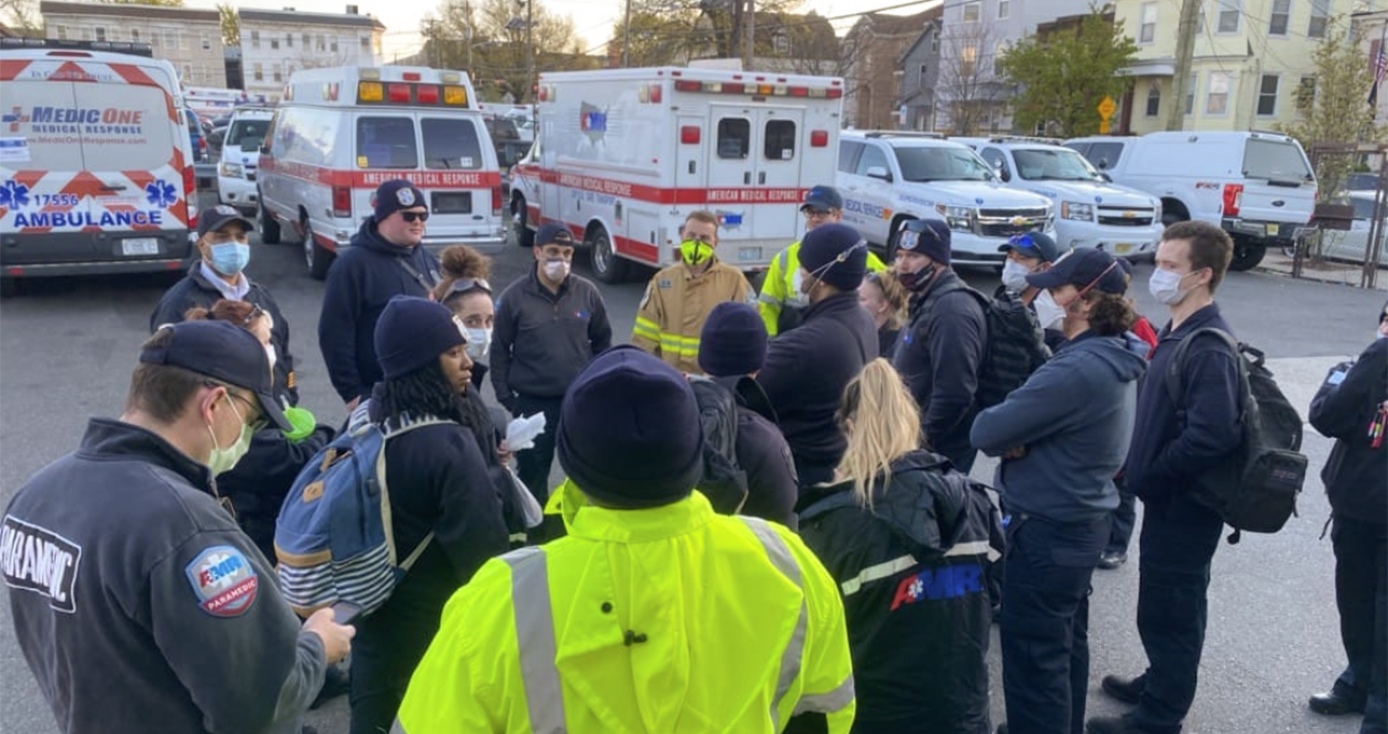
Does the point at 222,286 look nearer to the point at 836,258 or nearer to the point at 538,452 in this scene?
the point at 538,452

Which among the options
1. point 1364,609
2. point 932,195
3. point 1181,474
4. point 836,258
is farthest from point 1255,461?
point 932,195

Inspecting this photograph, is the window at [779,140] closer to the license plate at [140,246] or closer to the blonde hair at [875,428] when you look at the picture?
the license plate at [140,246]

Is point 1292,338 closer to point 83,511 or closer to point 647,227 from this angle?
point 647,227

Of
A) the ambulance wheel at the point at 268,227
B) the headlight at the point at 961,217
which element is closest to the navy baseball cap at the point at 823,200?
the headlight at the point at 961,217

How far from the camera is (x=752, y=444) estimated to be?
10.2 ft

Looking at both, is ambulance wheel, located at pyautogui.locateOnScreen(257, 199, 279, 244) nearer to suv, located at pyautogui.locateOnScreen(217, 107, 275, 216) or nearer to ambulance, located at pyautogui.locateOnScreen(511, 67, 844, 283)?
suv, located at pyautogui.locateOnScreen(217, 107, 275, 216)

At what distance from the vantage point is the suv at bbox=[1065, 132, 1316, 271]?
16.2 meters

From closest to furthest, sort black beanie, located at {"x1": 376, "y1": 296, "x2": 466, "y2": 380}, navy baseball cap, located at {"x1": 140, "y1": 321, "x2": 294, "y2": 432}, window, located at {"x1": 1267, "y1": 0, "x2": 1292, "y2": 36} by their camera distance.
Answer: navy baseball cap, located at {"x1": 140, "y1": 321, "x2": 294, "y2": 432} < black beanie, located at {"x1": 376, "y1": 296, "x2": 466, "y2": 380} < window, located at {"x1": 1267, "y1": 0, "x2": 1292, "y2": 36}

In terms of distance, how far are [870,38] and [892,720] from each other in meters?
43.6

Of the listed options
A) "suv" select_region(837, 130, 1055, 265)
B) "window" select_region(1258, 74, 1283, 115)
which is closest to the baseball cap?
"suv" select_region(837, 130, 1055, 265)

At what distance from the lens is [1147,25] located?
36.3m

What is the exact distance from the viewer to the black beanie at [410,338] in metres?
2.66

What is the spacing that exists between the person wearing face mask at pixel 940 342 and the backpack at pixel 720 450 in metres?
1.35

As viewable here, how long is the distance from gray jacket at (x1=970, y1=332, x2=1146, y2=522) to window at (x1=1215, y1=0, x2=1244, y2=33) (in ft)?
121
